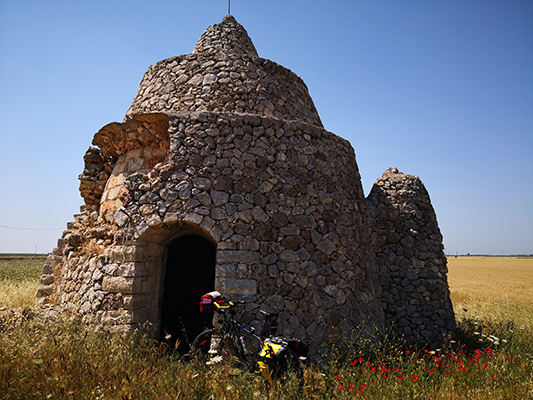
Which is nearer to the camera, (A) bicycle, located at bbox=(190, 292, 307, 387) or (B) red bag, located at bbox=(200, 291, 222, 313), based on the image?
(A) bicycle, located at bbox=(190, 292, 307, 387)

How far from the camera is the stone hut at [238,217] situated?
588 centimetres

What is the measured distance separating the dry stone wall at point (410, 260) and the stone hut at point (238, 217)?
0.11 ft

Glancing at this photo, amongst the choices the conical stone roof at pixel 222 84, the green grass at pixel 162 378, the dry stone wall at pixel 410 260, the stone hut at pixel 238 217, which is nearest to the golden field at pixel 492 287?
the dry stone wall at pixel 410 260

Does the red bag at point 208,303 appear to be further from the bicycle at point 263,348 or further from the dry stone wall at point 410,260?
the dry stone wall at point 410,260

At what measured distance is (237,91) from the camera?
7.15 meters

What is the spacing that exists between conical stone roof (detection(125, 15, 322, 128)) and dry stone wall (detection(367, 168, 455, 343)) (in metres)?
2.86

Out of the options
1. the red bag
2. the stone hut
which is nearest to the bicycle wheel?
the red bag

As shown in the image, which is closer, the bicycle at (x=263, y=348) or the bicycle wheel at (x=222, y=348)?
the bicycle at (x=263, y=348)

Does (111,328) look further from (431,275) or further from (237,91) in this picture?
(431,275)

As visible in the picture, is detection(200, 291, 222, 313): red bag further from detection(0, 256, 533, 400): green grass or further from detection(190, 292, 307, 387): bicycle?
detection(0, 256, 533, 400): green grass

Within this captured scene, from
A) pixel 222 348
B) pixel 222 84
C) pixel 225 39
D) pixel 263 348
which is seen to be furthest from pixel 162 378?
pixel 225 39

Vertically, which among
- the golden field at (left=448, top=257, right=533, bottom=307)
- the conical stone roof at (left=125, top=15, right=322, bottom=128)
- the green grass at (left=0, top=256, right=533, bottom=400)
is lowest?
the golden field at (left=448, top=257, right=533, bottom=307)

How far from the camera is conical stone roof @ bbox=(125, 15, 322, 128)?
7.10 meters

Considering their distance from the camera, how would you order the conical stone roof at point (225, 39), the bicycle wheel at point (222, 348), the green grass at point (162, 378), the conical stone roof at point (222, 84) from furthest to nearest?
1. the conical stone roof at point (225, 39)
2. the conical stone roof at point (222, 84)
3. the bicycle wheel at point (222, 348)
4. the green grass at point (162, 378)
